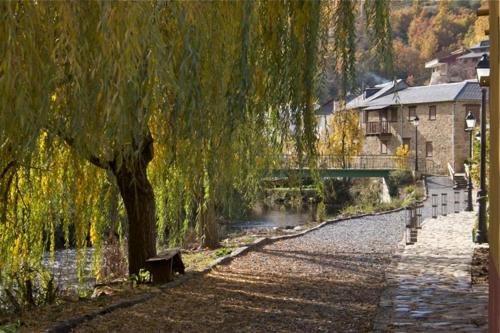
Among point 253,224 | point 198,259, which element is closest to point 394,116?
point 253,224

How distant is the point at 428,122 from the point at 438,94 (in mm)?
2229

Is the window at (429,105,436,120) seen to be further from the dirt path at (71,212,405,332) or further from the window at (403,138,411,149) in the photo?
the dirt path at (71,212,405,332)

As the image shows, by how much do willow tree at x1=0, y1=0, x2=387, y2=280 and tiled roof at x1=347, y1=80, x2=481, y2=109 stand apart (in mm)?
47729

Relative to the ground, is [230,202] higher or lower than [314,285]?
higher

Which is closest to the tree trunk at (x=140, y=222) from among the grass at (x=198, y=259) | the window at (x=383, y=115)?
the grass at (x=198, y=259)

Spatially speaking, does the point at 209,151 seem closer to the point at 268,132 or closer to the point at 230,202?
the point at 230,202

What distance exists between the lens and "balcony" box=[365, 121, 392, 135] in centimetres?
6162

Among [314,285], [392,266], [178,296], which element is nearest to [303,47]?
[178,296]

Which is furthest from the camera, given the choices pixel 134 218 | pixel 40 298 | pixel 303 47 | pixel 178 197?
pixel 134 218

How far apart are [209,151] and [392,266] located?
8773 millimetres

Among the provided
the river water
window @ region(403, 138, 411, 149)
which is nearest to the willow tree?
the river water

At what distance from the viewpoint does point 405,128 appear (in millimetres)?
60938

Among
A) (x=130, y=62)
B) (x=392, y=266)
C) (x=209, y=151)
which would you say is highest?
(x=130, y=62)

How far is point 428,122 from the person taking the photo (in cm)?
5866
